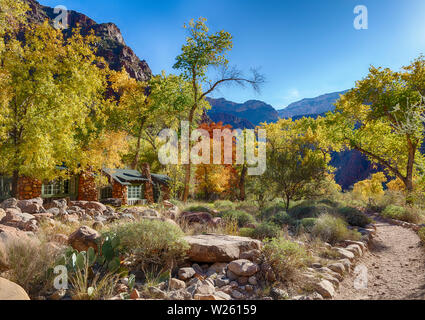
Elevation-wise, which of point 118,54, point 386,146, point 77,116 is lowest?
point 386,146

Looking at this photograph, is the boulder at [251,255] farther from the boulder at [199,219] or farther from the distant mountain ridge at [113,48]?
the distant mountain ridge at [113,48]

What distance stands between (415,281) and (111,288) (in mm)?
5024

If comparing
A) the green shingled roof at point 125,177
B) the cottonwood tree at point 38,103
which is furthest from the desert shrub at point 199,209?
the green shingled roof at point 125,177

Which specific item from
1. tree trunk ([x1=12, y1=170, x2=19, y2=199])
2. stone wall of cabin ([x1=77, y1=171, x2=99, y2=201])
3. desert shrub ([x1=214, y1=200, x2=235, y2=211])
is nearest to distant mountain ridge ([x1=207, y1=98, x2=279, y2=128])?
stone wall of cabin ([x1=77, y1=171, x2=99, y2=201])

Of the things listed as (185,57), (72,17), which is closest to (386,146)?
(185,57)

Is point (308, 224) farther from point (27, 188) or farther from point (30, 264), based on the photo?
point (27, 188)

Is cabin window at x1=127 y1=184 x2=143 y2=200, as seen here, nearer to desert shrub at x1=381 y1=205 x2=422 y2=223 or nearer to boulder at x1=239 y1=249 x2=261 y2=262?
desert shrub at x1=381 y1=205 x2=422 y2=223

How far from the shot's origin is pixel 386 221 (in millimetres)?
11391

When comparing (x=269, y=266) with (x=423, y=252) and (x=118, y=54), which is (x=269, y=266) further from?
(x=118, y=54)

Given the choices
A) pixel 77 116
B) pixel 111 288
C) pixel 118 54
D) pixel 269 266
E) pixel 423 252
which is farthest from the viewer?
pixel 118 54

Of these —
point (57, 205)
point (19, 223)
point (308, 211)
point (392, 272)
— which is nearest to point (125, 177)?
point (57, 205)

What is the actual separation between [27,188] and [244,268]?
16303mm

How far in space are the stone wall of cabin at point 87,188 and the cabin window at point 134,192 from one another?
141 inches

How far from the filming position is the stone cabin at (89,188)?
1552 cm
